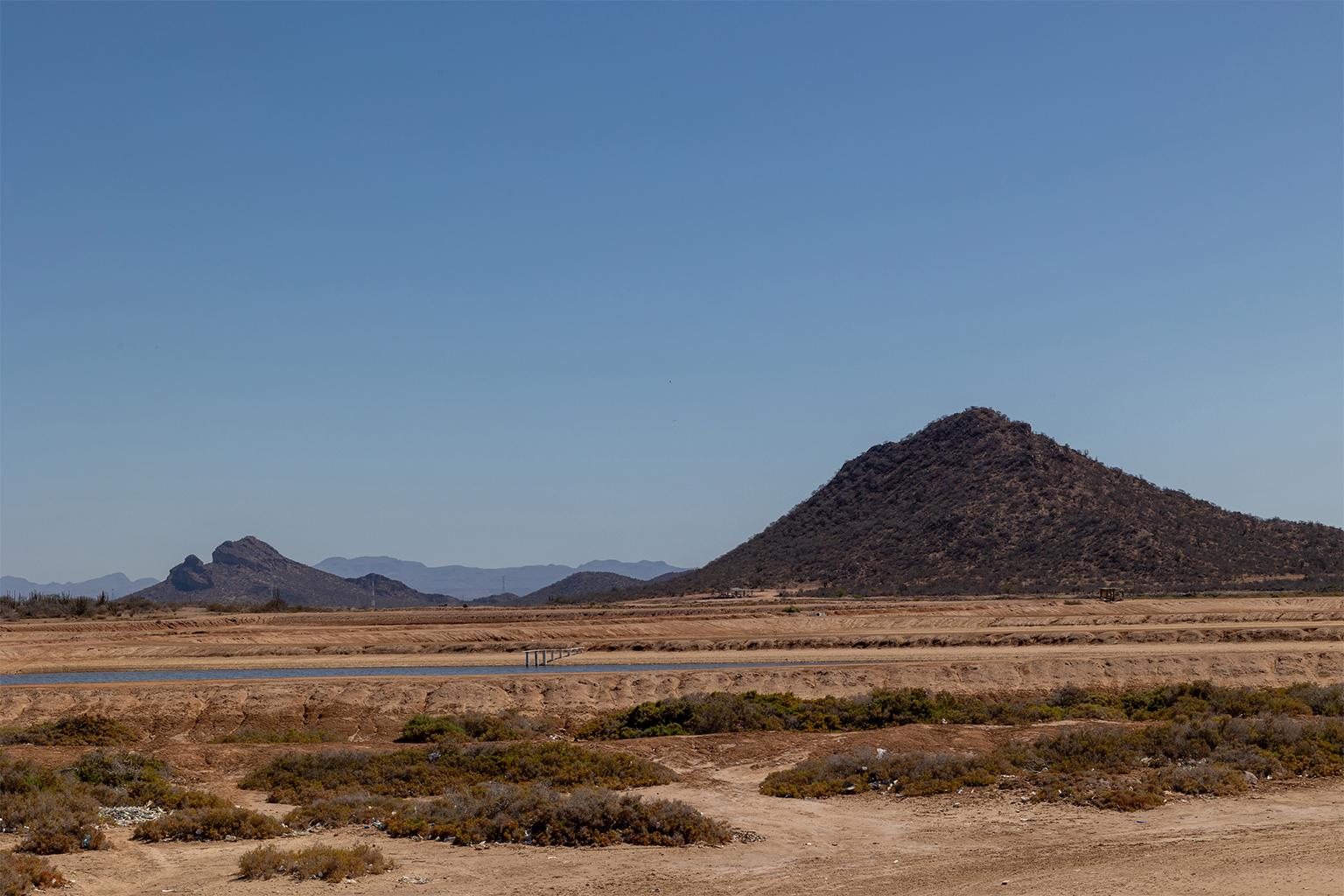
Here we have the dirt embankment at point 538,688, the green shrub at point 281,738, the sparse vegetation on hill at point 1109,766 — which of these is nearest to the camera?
the sparse vegetation on hill at point 1109,766

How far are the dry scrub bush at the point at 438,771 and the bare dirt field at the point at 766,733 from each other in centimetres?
77

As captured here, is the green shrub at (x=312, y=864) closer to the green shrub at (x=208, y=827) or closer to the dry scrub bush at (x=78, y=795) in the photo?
the green shrub at (x=208, y=827)

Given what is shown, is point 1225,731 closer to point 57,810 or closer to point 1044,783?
point 1044,783

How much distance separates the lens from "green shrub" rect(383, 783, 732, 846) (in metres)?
17.0

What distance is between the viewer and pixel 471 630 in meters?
64.5

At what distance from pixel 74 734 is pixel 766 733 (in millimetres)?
16190

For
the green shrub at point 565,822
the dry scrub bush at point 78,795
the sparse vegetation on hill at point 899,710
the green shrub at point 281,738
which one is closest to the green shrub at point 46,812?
the dry scrub bush at point 78,795

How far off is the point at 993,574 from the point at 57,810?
95.0m

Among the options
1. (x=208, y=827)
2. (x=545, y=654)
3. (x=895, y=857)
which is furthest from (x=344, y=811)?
(x=545, y=654)

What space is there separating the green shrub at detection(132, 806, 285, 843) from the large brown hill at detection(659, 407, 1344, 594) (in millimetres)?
83212

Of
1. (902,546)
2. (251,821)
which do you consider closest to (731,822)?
(251,821)

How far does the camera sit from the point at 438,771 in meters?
21.5

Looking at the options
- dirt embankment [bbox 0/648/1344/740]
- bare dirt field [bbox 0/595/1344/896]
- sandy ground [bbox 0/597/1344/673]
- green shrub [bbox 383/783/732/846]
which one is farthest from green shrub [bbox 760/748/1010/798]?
sandy ground [bbox 0/597/1344/673]

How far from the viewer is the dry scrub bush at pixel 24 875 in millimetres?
13836
